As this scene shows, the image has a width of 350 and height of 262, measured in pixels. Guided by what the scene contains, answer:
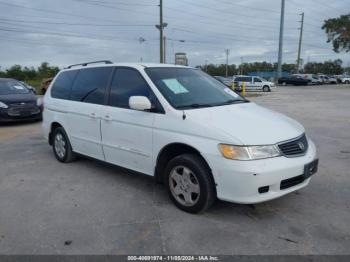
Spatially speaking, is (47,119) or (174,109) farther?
(47,119)

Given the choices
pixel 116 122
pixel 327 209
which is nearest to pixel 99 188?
pixel 116 122

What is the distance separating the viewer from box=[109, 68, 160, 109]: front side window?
180 inches

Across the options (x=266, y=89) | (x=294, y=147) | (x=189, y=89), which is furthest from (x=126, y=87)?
(x=266, y=89)

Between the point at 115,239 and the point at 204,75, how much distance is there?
2852mm

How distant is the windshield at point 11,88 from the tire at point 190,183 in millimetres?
9620

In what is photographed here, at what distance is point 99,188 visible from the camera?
4988 mm

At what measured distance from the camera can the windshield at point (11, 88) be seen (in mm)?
11944

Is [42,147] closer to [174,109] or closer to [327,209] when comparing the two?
[174,109]

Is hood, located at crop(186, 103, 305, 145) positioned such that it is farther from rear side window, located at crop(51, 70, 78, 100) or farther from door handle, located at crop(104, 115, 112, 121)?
rear side window, located at crop(51, 70, 78, 100)

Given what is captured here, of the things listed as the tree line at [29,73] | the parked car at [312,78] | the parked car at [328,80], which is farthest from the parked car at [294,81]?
the tree line at [29,73]

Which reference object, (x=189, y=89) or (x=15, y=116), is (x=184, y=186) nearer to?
(x=189, y=89)

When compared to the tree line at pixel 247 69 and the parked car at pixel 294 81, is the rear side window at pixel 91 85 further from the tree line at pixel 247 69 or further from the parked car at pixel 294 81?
the tree line at pixel 247 69

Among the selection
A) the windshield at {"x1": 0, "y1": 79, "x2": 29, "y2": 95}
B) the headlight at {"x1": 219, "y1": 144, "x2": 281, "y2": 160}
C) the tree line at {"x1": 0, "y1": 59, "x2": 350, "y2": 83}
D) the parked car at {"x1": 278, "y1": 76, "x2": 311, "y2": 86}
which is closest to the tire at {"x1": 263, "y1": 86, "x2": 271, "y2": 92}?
the parked car at {"x1": 278, "y1": 76, "x2": 311, "y2": 86}

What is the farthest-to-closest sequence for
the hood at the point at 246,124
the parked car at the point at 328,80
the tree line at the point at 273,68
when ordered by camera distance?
1. the tree line at the point at 273,68
2. the parked car at the point at 328,80
3. the hood at the point at 246,124
